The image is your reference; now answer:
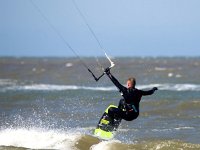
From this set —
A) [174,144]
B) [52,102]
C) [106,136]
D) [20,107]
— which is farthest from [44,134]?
[52,102]

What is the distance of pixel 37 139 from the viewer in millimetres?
13984

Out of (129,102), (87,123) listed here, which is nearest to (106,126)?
(129,102)

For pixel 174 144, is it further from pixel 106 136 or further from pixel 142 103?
pixel 142 103

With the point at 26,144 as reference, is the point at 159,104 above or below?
below

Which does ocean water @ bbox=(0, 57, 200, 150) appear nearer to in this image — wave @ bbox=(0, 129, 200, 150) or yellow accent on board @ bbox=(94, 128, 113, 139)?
wave @ bbox=(0, 129, 200, 150)

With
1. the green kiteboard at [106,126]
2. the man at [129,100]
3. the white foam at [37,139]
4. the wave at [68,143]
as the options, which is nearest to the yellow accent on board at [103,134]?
the green kiteboard at [106,126]

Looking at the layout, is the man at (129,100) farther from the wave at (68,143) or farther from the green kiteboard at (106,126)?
the wave at (68,143)

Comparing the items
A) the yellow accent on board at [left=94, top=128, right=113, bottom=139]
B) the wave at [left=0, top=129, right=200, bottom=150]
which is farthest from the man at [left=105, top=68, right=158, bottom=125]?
the wave at [left=0, top=129, right=200, bottom=150]

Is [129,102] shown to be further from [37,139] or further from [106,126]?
[37,139]

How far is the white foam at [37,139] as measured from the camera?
527 inches

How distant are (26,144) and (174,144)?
369 centimetres

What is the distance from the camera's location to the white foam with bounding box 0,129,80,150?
13393mm

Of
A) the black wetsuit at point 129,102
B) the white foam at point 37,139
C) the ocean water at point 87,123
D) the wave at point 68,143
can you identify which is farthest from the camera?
the ocean water at point 87,123

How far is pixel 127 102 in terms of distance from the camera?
12984 mm
